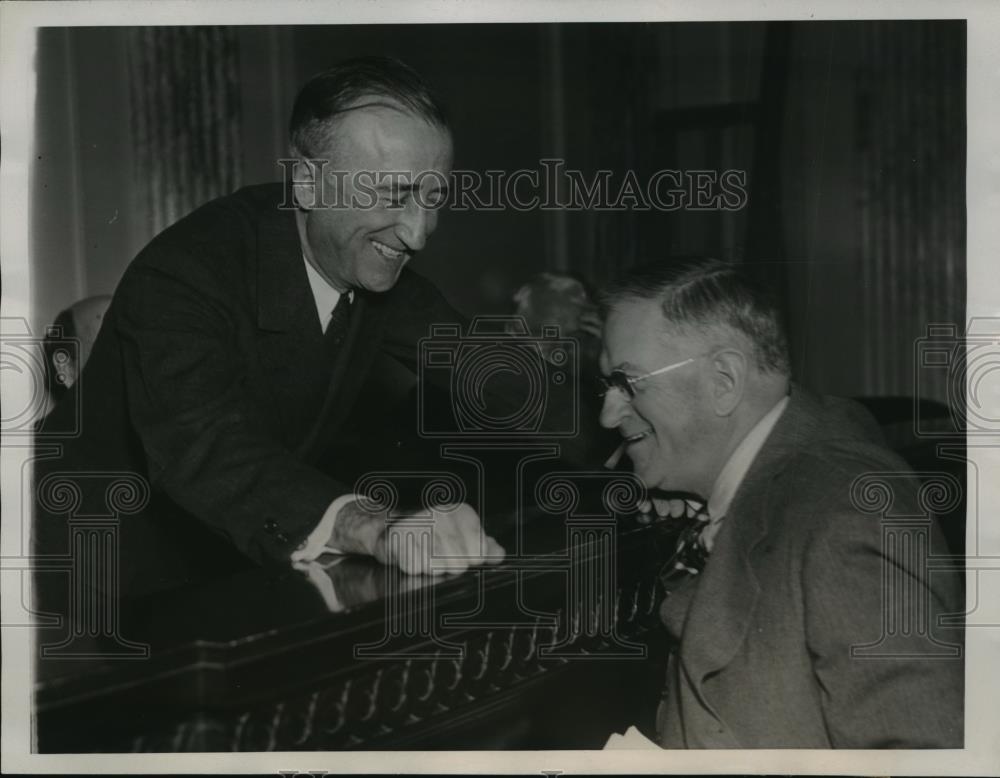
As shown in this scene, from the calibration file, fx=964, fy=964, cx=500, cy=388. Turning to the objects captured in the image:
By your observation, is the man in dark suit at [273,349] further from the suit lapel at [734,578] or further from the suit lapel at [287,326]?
the suit lapel at [734,578]

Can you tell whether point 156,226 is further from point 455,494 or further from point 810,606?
point 810,606

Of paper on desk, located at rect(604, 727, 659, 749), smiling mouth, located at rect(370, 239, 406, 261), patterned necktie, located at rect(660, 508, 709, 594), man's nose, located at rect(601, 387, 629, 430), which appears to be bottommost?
paper on desk, located at rect(604, 727, 659, 749)

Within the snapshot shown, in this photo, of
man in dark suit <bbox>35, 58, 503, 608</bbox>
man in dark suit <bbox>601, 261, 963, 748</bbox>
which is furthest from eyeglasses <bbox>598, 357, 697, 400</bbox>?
man in dark suit <bbox>35, 58, 503, 608</bbox>

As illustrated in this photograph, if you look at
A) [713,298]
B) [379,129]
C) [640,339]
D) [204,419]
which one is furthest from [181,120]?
[713,298]

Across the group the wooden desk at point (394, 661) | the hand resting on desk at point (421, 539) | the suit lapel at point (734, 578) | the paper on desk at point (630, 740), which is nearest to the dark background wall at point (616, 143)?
the suit lapel at point (734, 578)

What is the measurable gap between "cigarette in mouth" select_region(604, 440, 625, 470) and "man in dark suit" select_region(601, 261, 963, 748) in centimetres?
2

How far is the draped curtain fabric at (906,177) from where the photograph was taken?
6.63 ft

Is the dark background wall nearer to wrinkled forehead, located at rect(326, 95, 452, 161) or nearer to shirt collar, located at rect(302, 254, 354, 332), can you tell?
wrinkled forehead, located at rect(326, 95, 452, 161)

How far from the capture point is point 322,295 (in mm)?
1960

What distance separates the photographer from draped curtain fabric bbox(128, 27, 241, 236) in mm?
1926

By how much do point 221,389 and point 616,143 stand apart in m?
0.94

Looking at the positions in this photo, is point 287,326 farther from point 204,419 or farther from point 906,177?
point 906,177

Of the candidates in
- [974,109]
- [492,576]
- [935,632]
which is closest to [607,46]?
[974,109]

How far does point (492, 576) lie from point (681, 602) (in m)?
0.37
